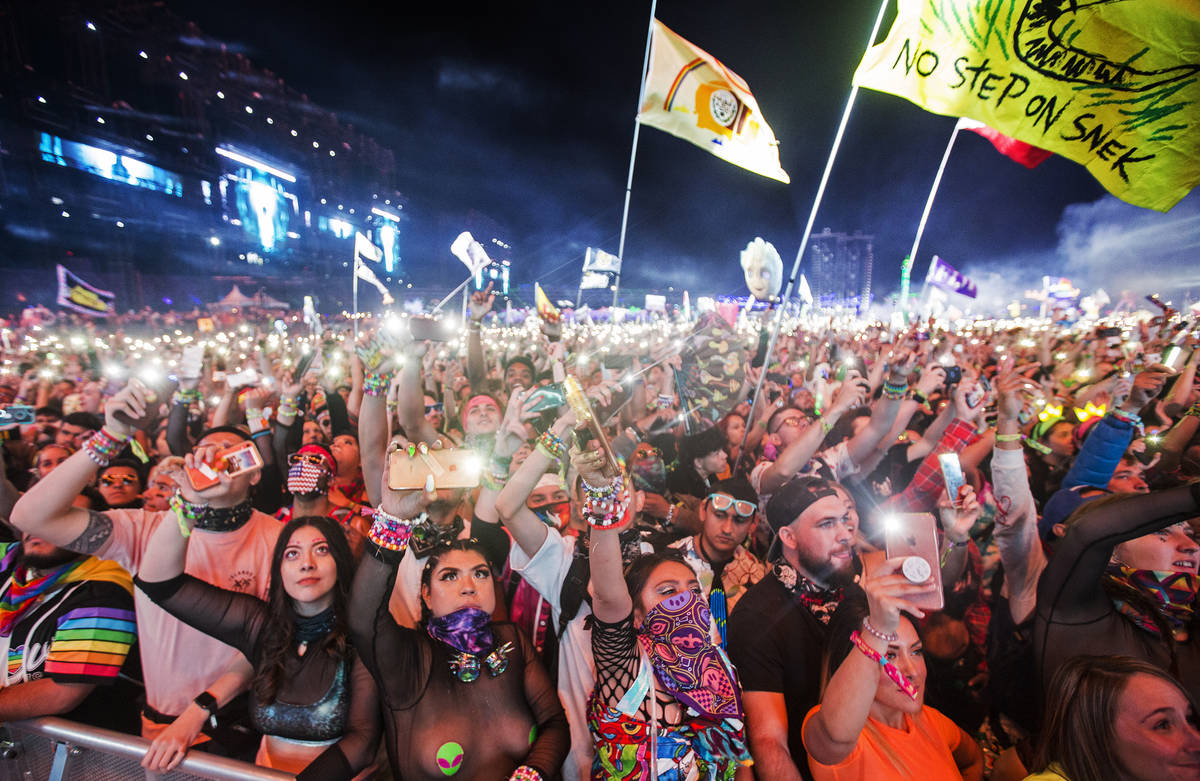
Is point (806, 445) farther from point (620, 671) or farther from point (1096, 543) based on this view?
point (620, 671)

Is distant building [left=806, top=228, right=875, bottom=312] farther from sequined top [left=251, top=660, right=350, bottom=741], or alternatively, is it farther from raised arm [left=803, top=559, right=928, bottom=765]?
sequined top [left=251, top=660, right=350, bottom=741]

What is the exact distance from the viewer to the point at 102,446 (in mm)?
2465

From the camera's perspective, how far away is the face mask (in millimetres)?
3520

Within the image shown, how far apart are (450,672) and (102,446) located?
2.14m

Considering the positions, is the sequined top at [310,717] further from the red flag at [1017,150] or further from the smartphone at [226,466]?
the red flag at [1017,150]

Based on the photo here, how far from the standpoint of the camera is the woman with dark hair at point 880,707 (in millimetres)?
1738

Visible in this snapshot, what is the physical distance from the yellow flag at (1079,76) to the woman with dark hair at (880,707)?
3540mm

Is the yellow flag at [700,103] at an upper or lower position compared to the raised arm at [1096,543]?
upper

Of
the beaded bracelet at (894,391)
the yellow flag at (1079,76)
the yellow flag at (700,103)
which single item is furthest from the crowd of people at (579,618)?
the yellow flag at (700,103)

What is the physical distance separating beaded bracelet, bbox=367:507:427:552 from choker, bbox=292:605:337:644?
2.63 feet

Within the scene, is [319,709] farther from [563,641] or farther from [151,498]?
[151,498]

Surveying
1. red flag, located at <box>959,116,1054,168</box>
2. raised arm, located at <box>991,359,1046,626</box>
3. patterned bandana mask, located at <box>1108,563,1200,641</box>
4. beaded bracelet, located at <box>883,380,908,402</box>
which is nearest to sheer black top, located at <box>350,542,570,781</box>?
raised arm, located at <box>991,359,1046,626</box>

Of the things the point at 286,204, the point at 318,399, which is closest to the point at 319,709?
the point at 318,399

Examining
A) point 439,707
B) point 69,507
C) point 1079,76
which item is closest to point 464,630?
point 439,707
